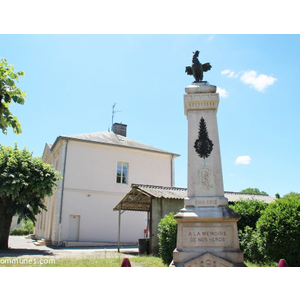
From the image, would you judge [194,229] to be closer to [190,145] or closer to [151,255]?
[190,145]

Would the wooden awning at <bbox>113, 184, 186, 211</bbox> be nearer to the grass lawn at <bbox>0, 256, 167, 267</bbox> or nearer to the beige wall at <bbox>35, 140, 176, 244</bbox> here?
the grass lawn at <bbox>0, 256, 167, 267</bbox>

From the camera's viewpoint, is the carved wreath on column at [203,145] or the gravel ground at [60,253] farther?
the gravel ground at [60,253]

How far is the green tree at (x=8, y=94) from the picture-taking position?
4402 mm

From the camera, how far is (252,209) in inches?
→ 419

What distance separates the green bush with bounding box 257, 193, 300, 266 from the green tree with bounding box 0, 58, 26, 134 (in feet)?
22.7

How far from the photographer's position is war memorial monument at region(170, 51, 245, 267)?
6180 millimetres

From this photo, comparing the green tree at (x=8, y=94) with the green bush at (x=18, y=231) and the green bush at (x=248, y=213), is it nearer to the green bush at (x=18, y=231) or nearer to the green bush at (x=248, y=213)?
the green bush at (x=248, y=213)

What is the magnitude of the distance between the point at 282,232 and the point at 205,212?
278cm

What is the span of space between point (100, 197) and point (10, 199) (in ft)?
24.5

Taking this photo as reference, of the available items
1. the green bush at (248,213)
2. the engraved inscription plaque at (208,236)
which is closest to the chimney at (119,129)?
the green bush at (248,213)

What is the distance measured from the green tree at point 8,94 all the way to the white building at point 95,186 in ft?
51.8

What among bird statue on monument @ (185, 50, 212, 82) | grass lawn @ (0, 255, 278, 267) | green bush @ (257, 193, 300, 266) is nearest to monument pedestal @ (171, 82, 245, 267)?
bird statue on monument @ (185, 50, 212, 82)

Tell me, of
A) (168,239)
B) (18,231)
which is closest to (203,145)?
(168,239)

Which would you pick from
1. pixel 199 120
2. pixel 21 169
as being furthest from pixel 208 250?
pixel 21 169
